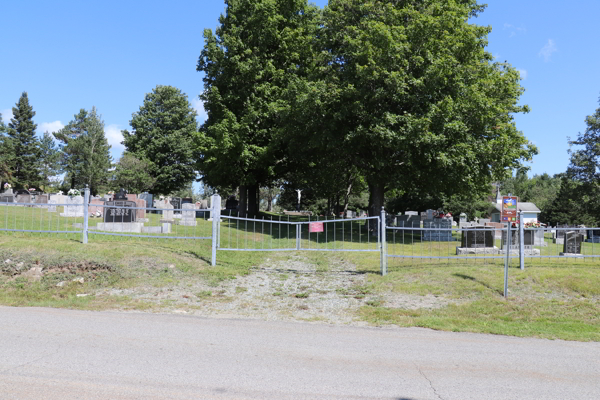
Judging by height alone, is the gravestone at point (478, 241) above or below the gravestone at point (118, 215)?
below

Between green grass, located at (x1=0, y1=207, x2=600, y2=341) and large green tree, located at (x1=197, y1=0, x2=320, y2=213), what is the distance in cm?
1347

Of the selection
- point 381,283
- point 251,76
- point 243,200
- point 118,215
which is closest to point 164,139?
point 243,200

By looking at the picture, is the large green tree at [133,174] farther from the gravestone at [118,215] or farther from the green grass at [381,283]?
the green grass at [381,283]

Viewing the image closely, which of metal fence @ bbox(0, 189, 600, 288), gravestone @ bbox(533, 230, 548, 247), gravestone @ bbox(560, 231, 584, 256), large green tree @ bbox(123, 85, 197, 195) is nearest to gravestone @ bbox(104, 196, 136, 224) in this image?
metal fence @ bbox(0, 189, 600, 288)

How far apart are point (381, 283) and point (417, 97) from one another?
12.2 metres

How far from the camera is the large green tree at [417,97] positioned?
18.8 meters

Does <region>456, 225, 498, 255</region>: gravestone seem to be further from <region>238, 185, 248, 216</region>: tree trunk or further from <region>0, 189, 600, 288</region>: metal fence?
<region>238, 185, 248, 216</region>: tree trunk

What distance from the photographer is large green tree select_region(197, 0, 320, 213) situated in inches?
995

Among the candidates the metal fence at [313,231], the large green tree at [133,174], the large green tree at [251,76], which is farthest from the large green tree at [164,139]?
the metal fence at [313,231]

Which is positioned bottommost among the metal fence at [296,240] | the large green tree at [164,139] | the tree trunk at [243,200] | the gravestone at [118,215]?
the metal fence at [296,240]

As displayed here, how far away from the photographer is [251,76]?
26.0 m

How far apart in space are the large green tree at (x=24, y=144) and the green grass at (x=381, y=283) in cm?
5372

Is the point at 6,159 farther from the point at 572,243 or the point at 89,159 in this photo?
the point at 572,243

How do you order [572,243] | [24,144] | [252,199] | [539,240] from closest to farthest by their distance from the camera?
[572,243]
[539,240]
[252,199]
[24,144]
